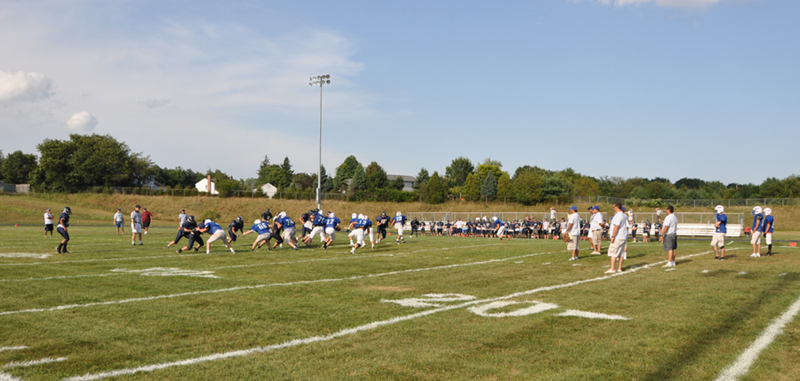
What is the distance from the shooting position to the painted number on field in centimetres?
761

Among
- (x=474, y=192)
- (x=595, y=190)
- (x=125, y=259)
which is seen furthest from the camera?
(x=595, y=190)

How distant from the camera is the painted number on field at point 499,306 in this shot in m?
7.61

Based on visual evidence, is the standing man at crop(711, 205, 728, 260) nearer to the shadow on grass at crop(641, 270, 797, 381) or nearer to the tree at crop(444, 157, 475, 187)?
the shadow on grass at crop(641, 270, 797, 381)

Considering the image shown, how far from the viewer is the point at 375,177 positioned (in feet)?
307

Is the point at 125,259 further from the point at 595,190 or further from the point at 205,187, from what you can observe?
the point at 205,187

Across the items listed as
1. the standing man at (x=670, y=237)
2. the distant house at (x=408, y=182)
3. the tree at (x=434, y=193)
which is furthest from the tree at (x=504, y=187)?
the standing man at (x=670, y=237)

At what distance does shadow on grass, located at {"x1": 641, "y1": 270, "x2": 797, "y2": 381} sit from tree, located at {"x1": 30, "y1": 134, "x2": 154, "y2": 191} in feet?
290

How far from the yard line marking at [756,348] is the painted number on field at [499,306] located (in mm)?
1658

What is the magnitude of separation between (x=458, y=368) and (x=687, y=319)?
4080 millimetres

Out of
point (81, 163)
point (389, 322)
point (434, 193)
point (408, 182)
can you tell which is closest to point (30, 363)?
point (389, 322)

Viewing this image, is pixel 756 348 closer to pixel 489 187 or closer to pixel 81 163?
pixel 489 187

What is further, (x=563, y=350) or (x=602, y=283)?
(x=602, y=283)

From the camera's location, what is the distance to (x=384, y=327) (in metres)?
6.80

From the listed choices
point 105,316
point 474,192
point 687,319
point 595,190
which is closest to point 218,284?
point 105,316
